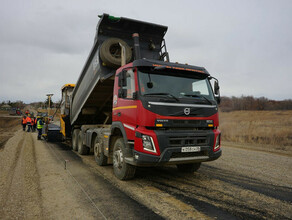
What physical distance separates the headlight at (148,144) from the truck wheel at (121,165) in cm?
73

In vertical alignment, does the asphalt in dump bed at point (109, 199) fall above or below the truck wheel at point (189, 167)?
below

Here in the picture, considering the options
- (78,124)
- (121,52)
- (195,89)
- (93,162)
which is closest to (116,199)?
(195,89)

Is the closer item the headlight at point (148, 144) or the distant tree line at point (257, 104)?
the headlight at point (148, 144)

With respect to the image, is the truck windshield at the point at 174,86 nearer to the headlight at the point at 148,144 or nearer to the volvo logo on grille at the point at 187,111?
the volvo logo on grille at the point at 187,111

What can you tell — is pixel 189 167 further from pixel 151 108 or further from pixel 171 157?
pixel 151 108

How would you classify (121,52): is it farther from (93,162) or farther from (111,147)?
(93,162)

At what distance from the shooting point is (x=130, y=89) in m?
4.66

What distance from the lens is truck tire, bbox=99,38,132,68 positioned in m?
6.08

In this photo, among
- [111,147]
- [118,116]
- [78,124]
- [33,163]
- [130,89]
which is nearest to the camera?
[130,89]

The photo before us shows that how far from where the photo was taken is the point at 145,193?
4152mm

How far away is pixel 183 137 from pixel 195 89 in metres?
1.22

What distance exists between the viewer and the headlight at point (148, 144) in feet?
13.4

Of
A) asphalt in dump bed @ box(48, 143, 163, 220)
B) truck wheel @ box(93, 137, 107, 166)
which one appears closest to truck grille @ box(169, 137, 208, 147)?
asphalt in dump bed @ box(48, 143, 163, 220)

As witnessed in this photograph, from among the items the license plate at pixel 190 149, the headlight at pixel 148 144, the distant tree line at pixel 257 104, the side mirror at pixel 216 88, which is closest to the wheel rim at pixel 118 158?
the headlight at pixel 148 144
